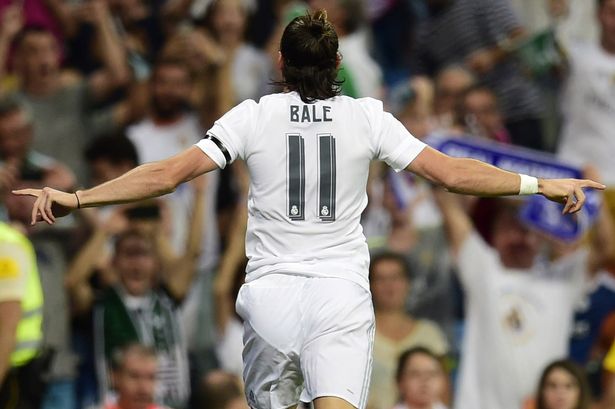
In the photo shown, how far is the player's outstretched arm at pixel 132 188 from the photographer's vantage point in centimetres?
547

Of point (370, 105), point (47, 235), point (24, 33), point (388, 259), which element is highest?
point (24, 33)

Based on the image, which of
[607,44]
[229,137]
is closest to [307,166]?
[229,137]

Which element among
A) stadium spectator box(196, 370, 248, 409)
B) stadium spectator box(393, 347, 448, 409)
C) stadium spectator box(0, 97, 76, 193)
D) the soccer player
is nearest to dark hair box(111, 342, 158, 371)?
stadium spectator box(196, 370, 248, 409)

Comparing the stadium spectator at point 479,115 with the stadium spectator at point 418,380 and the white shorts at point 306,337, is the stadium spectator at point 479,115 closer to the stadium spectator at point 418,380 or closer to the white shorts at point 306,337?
the stadium spectator at point 418,380

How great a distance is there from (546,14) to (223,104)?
265 cm

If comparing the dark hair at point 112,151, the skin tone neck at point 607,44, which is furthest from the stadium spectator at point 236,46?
the skin tone neck at point 607,44

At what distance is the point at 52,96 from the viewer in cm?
1018

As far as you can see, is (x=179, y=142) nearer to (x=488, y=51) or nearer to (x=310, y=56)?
(x=488, y=51)

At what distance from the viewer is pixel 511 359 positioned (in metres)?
10.1

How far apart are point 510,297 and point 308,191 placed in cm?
492

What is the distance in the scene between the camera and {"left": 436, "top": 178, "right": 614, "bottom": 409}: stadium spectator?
1009cm

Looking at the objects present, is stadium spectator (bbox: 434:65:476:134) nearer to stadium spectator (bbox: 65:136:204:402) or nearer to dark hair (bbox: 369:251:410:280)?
dark hair (bbox: 369:251:410:280)

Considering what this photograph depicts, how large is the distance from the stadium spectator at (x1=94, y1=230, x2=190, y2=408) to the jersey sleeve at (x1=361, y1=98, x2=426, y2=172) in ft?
13.4

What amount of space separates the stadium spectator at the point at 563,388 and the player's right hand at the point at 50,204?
5158 millimetres
